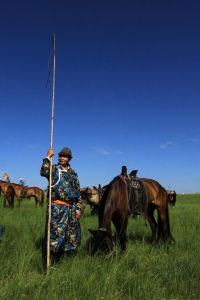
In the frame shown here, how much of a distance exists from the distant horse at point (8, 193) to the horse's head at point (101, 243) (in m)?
13.0

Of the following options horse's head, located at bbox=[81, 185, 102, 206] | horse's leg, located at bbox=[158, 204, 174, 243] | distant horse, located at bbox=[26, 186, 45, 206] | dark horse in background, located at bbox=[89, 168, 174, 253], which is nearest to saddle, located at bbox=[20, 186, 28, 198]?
distant horse, located at bbox=[26, 186, 45, 206]

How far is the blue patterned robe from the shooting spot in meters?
6.11

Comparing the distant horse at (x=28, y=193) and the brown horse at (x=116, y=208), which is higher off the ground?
the distant horse at (x=28, y=193)

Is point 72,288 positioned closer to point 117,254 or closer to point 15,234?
point 117,254

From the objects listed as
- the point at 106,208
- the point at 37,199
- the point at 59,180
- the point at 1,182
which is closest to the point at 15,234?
the point at 106,208

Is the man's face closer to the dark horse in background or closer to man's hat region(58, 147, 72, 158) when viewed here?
man's hat region(58, 147, 72, 158)

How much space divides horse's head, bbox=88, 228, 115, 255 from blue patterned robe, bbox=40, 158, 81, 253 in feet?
0.99

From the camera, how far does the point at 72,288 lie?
182 inches

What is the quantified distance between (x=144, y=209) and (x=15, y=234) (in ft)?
10.2

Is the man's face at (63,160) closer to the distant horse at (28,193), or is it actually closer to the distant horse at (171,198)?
the distant horse at (28,193)

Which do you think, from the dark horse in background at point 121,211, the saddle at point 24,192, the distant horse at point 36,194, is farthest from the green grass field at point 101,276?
the distant horse at point 36,194

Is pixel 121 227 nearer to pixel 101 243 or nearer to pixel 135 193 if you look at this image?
pixel 135 193

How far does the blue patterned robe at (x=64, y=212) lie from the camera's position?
6.11 m

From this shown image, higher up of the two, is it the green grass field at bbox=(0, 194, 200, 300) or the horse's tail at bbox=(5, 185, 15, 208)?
the horse's tail at bbox=(5, 185, 15, 208)
